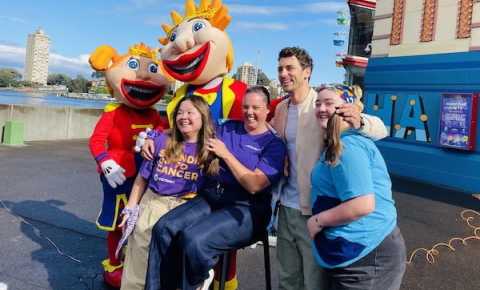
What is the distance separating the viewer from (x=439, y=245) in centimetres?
489

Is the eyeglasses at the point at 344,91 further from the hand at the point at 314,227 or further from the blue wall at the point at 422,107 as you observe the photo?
the blue wall at the point at 422,107

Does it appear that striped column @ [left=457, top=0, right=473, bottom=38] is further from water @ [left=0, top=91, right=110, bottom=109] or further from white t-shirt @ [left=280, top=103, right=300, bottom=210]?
water @ [left=0, top=91, right=110, bottom=109]

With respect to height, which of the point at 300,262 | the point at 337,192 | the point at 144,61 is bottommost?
the point at 300,262

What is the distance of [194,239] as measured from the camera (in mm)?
2113

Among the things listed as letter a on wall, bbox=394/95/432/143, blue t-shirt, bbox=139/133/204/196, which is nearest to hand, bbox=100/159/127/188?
blue t-shirt, bbox=139/133/204/196

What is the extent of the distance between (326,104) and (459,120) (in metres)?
7.10

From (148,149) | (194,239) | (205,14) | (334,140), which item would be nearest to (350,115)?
(334,140)

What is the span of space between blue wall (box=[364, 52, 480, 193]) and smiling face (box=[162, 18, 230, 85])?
660cm

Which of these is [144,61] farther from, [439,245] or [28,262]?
[439,245]

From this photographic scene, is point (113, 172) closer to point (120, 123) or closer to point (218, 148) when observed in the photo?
point (120, 123)

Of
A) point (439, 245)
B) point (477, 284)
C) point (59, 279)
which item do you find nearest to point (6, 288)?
point (59, 279)

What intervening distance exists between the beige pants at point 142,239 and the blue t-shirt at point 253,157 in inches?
13.0

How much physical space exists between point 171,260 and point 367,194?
1.15m

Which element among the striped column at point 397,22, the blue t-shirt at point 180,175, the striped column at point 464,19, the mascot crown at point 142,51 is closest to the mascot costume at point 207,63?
the mascot crown at point 142,51
